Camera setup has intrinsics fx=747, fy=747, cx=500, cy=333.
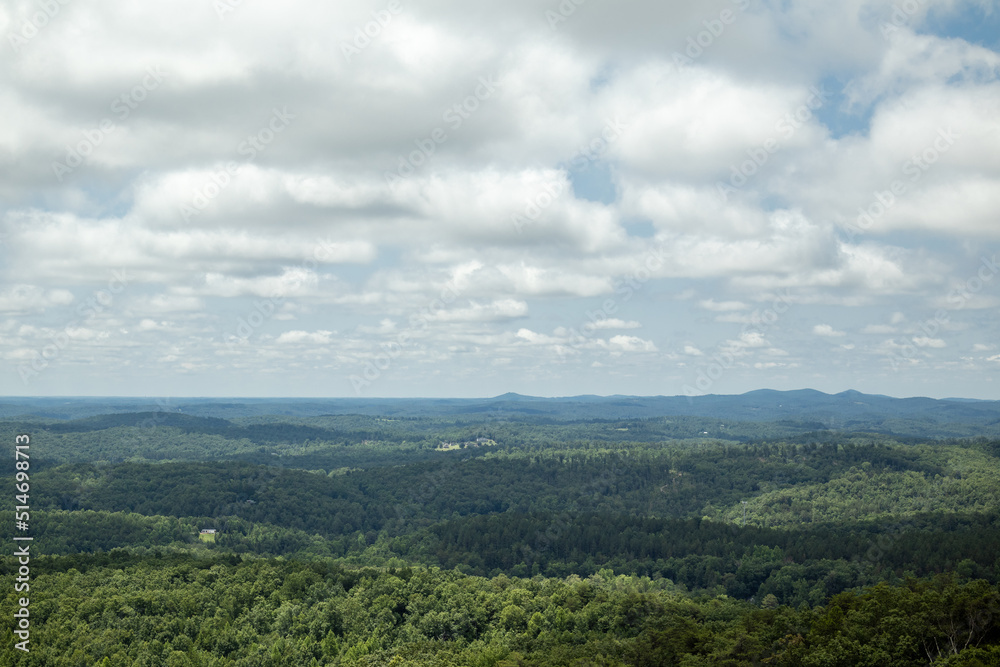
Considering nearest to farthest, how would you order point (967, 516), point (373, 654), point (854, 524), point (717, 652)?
point (717, 652) → point (373, 654) → point (967, 516) → point (854, 524)

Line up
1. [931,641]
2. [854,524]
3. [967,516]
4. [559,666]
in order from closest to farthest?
[931,641] → [559,666] → [967,516] → [854,524]

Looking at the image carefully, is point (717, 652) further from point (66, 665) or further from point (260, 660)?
point (66, 665)

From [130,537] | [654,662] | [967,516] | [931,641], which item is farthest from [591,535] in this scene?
[931,641]

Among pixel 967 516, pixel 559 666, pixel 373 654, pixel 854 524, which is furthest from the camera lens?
pixel 854 524

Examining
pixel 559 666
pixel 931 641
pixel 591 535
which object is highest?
pixel 931 641

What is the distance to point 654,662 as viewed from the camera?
59.6m

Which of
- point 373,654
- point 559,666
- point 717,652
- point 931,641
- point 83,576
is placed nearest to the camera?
point 931,641

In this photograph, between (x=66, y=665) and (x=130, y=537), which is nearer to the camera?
(x=66, y=665)

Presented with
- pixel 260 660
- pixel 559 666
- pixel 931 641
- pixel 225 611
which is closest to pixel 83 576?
pixel 225 611

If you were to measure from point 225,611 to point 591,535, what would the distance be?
107 m

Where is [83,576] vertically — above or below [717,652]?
below

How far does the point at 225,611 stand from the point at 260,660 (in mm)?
15127

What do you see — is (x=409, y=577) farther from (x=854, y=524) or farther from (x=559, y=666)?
(x=854, y=524)

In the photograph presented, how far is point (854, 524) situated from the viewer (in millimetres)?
174500
